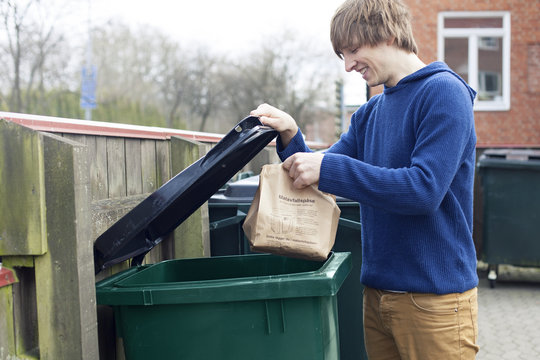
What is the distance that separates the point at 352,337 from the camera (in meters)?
3.46

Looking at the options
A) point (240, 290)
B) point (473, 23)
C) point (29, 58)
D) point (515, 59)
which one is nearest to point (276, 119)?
point (240, 290)

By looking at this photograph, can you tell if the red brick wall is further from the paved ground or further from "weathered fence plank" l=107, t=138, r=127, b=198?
"weathered fence plank" l=107, t=138, r=127, b=198

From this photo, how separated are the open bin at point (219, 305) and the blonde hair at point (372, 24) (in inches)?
19.2

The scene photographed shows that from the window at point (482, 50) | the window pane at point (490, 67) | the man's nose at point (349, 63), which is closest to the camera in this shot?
the man's nose at point (349, 63)

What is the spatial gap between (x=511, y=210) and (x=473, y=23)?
8.63 m

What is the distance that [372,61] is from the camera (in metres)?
2.09

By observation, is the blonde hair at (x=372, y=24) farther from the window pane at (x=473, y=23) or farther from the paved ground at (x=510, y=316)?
the window pane at (x=473, y=23)

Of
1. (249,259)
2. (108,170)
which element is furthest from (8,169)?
(249,259)

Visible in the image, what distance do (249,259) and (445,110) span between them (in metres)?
1.34

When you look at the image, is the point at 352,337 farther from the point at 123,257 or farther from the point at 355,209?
the point at 123,257

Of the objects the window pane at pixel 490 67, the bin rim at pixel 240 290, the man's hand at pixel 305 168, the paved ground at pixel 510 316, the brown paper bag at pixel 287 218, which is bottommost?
the paved ground at pixel 510 316

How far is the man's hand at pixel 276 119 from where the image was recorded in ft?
7.70

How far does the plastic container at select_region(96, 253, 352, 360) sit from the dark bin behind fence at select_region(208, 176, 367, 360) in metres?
1.19

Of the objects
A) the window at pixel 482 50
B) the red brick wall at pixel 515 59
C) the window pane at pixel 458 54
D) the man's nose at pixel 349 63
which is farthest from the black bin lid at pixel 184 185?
the window pane at pixel 458 54
